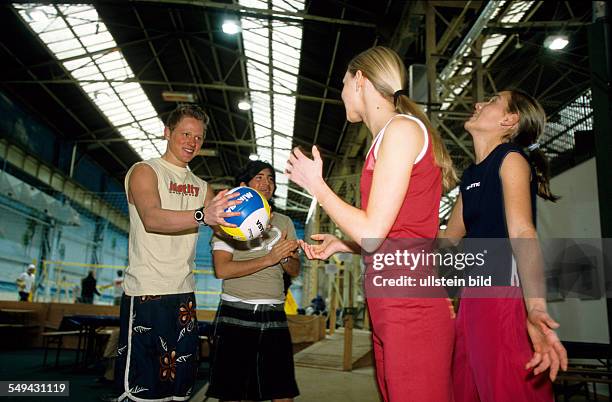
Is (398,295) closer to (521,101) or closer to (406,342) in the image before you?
(406,342)

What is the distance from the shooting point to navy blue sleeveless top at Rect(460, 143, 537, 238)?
1.68 metres

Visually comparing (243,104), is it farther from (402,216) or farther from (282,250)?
(402,216)

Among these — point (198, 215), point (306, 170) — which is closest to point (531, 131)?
point (306, 170)

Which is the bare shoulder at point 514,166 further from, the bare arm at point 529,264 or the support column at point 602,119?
the support column at point 602,119

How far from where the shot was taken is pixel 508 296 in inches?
62.9

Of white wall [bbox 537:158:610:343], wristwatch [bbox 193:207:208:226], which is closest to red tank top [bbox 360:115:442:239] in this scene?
wristwatch [bbox 193:207:208:226]

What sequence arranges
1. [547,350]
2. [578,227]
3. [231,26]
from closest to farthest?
[547,350], [578,227], [231,26]

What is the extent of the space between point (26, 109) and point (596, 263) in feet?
57.5

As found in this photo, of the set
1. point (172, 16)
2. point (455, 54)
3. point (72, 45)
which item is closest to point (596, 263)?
point (455, 54)

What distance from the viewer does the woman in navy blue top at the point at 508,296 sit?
1.46 meters

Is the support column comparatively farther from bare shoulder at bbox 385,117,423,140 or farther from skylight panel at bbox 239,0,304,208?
skylight panel at bbox 239,0,304,208

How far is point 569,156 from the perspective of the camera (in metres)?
7.27

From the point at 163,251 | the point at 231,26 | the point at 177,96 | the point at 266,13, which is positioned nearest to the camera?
the point at 163,251

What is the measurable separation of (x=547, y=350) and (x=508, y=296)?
331 millimetres
